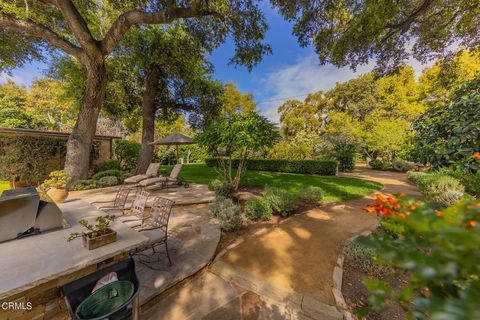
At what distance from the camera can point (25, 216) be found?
1.97 meters

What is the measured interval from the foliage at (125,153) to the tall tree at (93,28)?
15.9 ft

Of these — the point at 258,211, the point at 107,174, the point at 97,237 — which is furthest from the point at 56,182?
the point at 258,211

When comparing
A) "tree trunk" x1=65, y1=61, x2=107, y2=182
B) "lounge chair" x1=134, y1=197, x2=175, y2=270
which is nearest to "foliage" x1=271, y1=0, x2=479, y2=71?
"lounge chair" x1=134, y1=197, x2=175, y2=270

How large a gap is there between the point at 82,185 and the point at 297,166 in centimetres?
1232

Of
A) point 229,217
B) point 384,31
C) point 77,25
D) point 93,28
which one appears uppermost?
point 93,28

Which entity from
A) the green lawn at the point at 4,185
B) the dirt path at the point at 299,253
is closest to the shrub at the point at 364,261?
the dirt path at the point at 299,253

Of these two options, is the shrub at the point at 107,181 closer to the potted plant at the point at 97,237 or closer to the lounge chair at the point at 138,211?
the lounge chair at the point at 138,211

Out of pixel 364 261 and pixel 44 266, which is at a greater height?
pixel 44 266

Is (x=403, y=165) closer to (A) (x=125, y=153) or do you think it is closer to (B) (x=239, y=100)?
(B) (x=239, y=100)

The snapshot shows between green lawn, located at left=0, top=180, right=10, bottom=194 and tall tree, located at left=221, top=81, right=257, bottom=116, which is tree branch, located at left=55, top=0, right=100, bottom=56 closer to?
green lawn, located at left=0, top=180, right=10, bottom=194

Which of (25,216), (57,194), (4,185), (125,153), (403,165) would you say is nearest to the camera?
(25,216)

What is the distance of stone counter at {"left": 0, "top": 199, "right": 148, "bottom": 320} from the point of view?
1.38m

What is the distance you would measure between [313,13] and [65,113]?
87.8ft

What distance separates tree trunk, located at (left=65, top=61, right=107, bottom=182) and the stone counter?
23.6 ft
